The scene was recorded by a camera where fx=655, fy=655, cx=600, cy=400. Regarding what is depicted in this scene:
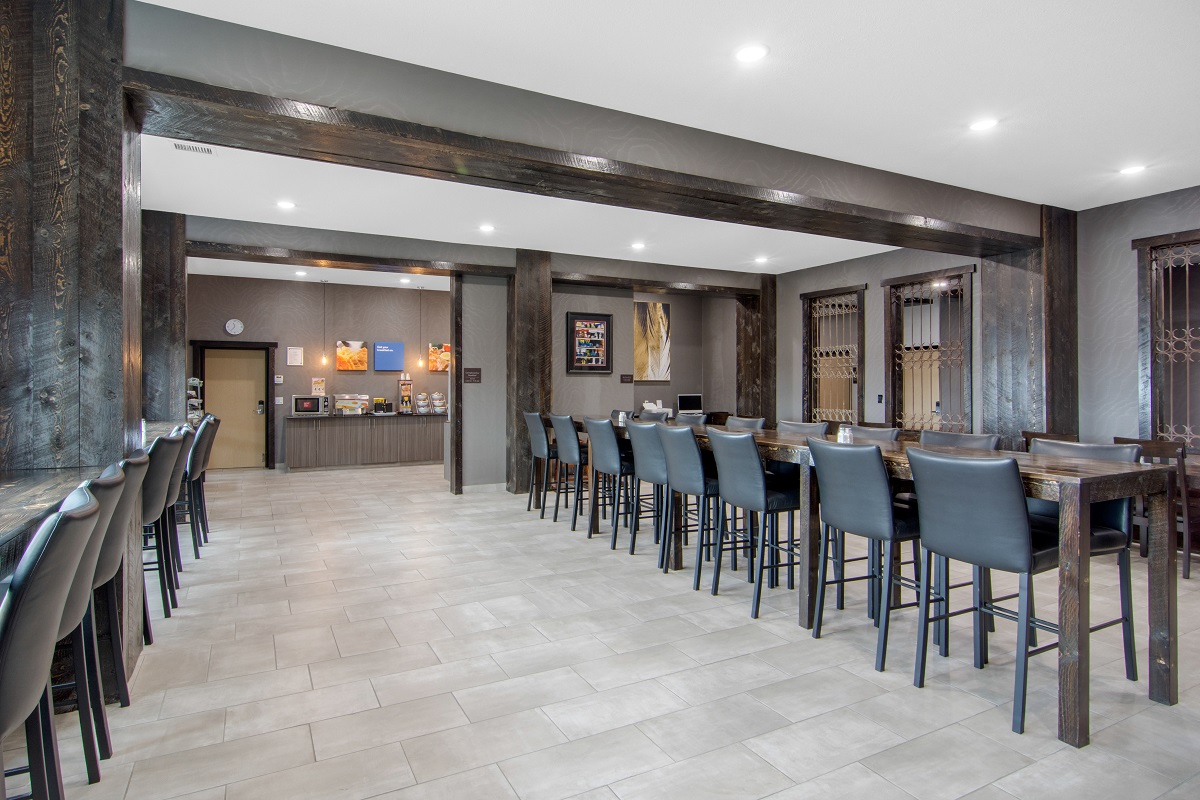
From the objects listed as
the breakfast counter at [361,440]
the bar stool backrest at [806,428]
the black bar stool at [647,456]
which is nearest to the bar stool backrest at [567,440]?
the black bar stool at [647,456]

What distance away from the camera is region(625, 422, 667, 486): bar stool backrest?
427 centimetres

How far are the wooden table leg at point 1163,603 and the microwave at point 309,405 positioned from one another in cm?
939

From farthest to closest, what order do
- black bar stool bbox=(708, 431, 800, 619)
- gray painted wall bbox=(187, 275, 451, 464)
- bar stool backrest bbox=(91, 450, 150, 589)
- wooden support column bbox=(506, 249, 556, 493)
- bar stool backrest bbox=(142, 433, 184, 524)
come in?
1. gray painted wall bbox=(187, 275, 451, 464)
2. wooden support column bbox=(506, 249, 556, 493)
3. black bar stool bbox=(708, 431, 800, 619)
4. bar stool backrest bbox=(142, 433, 184, 524)
5. bar stool backrest bbox=(91, 450, 150, 589)

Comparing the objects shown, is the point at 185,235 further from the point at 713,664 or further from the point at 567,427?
the point at 713,664

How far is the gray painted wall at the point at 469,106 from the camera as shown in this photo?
2.82 meters

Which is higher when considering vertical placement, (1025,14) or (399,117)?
(1025,14)

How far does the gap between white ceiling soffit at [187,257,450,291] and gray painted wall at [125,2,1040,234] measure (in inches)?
197

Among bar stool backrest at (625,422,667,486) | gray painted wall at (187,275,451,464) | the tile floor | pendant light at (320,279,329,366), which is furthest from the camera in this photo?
pendant light at (320,279,329,366)

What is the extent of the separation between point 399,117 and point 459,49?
1.45 ft

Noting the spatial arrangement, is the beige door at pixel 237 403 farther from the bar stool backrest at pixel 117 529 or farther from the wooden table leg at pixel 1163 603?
the wooden table leg at pixel 1163 603

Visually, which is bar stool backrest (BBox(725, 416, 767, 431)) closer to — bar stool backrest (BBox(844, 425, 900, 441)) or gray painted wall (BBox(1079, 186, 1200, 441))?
bar stool backrest (BBox(844, 425, 900, 441))

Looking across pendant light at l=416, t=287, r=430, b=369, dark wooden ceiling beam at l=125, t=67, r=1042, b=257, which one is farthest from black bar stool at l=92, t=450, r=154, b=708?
pendant light at l=416, t=287, r=430, b=369

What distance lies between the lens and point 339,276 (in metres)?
9.33

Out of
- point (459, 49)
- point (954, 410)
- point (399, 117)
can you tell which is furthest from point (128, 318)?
point (954, 410)
